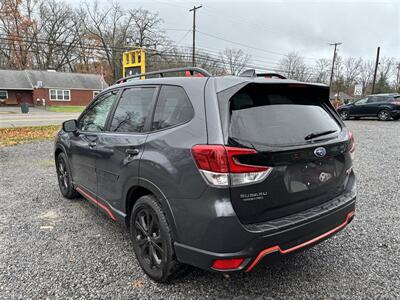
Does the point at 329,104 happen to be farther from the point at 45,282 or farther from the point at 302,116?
the point at 45,282

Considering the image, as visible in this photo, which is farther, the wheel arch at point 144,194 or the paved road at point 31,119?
the paved road at point 31,119

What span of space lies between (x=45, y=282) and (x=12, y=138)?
422 inches

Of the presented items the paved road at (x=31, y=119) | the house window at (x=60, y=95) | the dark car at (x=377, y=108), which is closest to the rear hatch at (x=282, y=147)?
the paved road at (x=31, y=119)

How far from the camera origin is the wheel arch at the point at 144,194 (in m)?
2.22

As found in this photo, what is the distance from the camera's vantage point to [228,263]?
1.97 metres

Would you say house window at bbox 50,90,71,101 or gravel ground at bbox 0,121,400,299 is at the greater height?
house window at bbox 50,90,71,101

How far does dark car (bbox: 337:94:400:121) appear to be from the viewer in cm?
1802

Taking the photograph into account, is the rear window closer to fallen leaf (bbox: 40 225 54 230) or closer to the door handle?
the door handle

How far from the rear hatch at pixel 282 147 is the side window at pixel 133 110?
0.89 meters

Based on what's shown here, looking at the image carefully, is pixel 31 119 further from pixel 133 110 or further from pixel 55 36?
pixel 55 36

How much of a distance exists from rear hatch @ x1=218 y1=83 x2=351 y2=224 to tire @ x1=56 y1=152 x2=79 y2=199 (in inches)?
121

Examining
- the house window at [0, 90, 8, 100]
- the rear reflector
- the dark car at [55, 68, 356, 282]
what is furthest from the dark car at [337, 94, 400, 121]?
the house window at [0, 90, 8, 100]

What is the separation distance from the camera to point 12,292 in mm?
2418

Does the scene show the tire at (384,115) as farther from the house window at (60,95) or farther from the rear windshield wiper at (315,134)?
the house window at (60,95)
